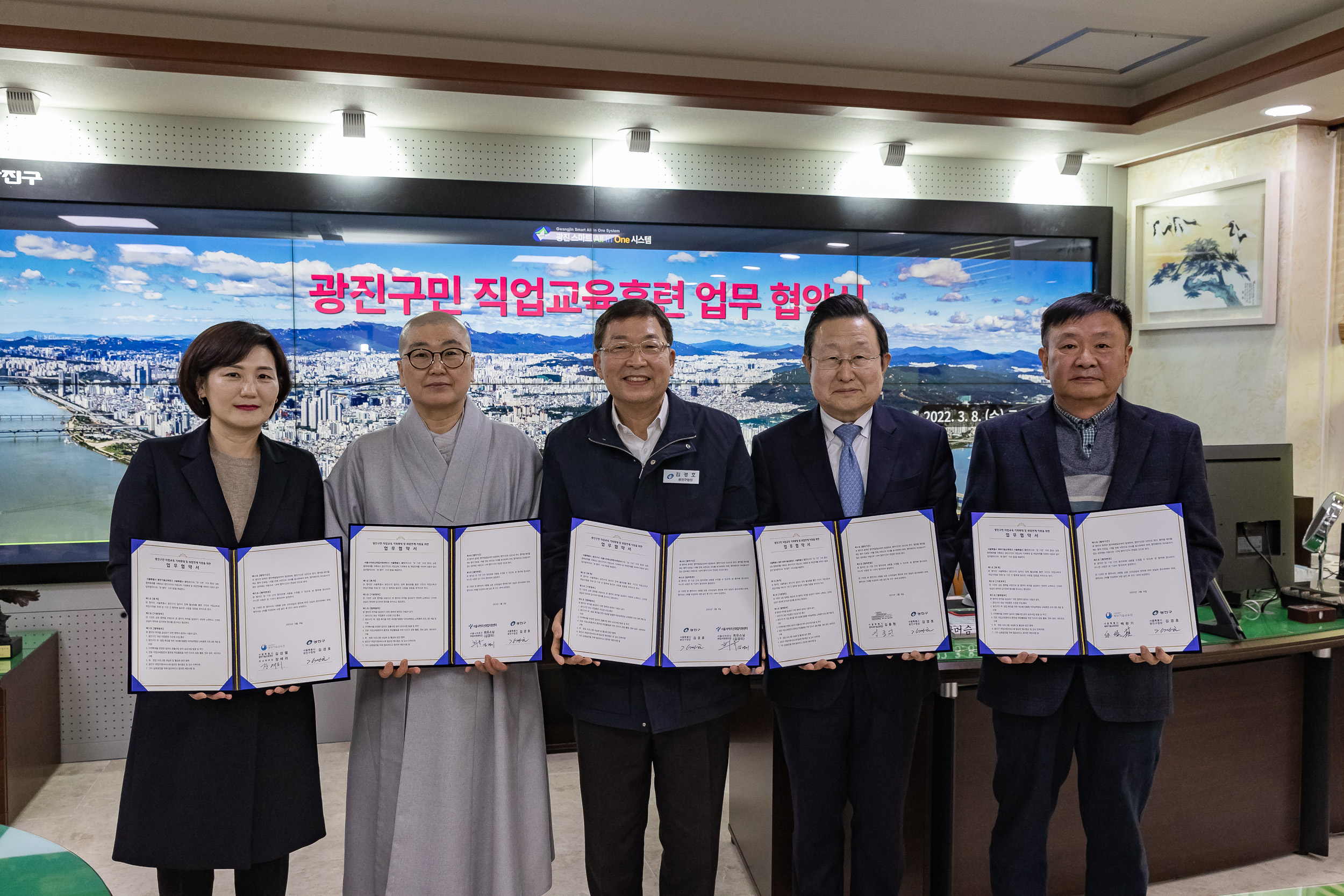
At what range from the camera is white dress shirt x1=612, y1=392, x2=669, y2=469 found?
6.96ft

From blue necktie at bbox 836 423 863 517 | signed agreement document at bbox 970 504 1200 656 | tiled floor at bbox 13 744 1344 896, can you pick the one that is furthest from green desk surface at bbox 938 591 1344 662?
tiled floor at bbox 13 744 1344 896

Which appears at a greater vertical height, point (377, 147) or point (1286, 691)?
point (377, 147)

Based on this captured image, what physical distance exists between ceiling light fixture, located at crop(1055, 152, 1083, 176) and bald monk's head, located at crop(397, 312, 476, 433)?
13.5 feet

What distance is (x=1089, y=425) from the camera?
84.2 inches

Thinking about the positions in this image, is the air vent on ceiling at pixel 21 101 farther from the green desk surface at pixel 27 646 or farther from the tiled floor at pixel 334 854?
the tiled floor at pixel 334 854

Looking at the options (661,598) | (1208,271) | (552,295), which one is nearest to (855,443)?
(661,598)

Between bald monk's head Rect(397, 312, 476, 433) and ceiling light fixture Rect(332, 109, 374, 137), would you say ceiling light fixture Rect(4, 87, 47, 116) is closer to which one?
ceiling light fixture Rect(332, 109, 374, 137)

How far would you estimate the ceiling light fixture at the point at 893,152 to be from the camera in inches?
180

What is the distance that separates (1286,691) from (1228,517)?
629 millimetres

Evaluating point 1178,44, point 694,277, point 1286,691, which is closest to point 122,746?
point 694,277

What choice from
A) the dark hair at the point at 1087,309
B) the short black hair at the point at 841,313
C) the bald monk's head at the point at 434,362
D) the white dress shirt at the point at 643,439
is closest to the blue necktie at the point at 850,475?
the short black hair at the point at 841,313

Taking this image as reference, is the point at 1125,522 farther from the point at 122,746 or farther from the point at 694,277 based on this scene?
the point at 122,746

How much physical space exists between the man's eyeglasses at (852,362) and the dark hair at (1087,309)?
45 centimetres

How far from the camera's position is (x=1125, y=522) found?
199cm
